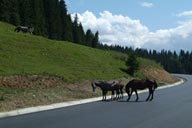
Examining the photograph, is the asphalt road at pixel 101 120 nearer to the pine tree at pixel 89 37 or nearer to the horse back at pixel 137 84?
the horse back at pixel 137 84

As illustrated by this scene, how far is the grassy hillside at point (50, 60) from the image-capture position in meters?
37.3

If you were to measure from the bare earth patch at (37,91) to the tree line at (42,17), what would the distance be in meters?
55.4

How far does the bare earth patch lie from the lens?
24656 millimetres

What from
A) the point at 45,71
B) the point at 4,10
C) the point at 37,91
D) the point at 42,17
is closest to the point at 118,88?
the point at 37,91

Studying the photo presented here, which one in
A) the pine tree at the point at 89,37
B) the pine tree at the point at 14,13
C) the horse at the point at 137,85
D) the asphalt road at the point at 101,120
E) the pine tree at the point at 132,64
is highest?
the pine tree at the point at 14,13

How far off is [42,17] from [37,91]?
80425 mm

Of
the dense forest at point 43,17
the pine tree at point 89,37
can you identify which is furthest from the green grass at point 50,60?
the pine tree at point 89,37

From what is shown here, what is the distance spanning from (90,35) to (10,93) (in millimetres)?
125998

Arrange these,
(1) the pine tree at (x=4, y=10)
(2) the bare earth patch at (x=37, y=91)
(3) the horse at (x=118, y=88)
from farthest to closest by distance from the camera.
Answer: (1) the pine tree at (x=4, y=10) → (3) the horse at (x=118, y=88) → (2) the bare earth patch at (x=37, y=91)

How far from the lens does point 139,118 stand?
19.7m

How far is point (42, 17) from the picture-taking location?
354ft

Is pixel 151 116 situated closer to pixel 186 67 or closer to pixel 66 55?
pixel 66 55

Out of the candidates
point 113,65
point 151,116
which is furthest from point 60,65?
point 151,116

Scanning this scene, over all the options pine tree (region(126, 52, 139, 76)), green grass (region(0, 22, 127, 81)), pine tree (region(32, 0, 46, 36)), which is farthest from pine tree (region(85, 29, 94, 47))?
green grass (region(0, 22, 127, 81))
